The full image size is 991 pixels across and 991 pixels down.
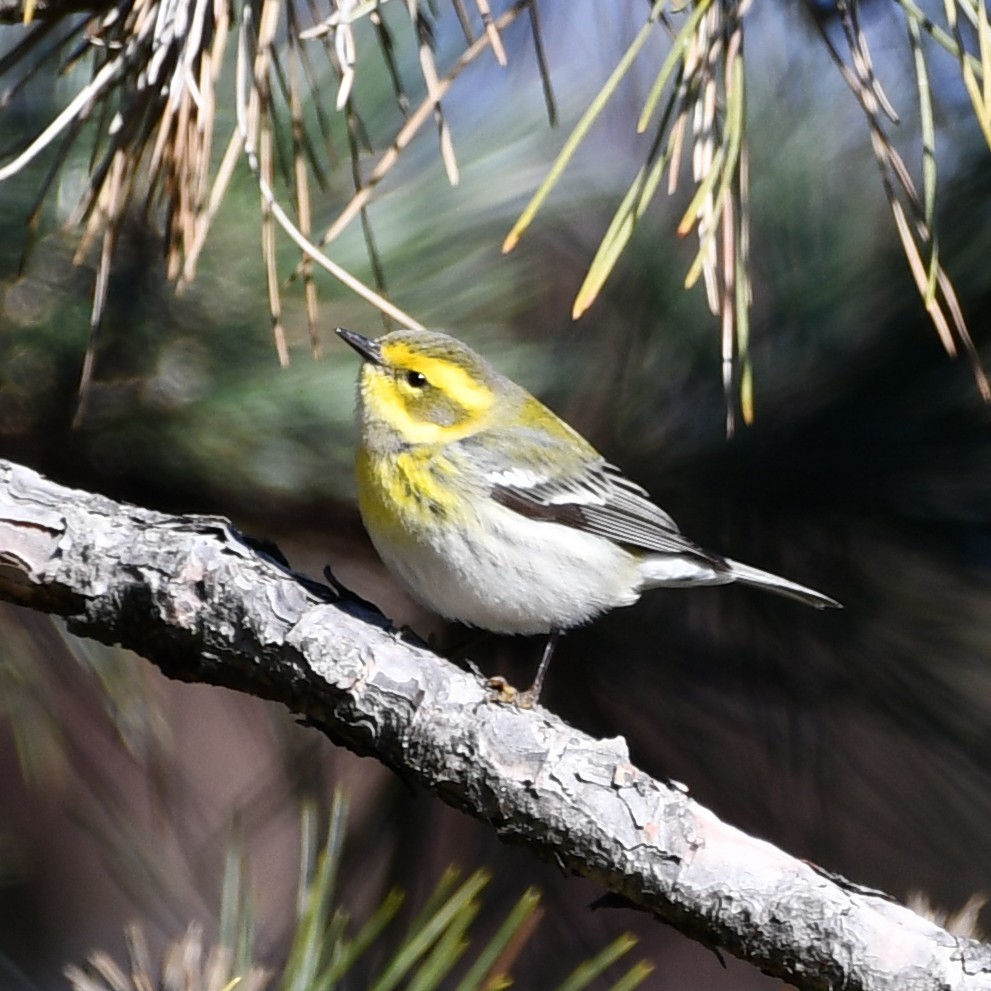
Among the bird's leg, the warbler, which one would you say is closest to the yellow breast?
the warbler

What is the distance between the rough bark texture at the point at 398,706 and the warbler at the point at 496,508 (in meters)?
0.23

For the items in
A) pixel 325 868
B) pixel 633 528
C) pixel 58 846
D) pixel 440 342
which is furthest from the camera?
pixel 58 846

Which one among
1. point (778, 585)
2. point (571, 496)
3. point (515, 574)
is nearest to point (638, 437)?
point (778, 585)

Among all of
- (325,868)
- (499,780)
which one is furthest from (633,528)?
(325,868)

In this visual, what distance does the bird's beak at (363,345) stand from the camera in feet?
Answer: 5.65

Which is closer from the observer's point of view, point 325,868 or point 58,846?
point 325,868

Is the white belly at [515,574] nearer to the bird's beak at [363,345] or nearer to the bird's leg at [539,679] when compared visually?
the bird's leg at [539,679]

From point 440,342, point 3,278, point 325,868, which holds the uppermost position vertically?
point 3,278

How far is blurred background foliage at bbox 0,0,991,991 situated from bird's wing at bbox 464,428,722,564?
204 mm

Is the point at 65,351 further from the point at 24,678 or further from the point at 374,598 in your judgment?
the point at 374,598

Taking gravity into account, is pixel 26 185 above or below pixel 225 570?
above

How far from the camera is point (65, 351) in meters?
1.55

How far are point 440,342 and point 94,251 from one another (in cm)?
53

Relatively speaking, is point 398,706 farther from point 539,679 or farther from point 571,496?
point 571,496
